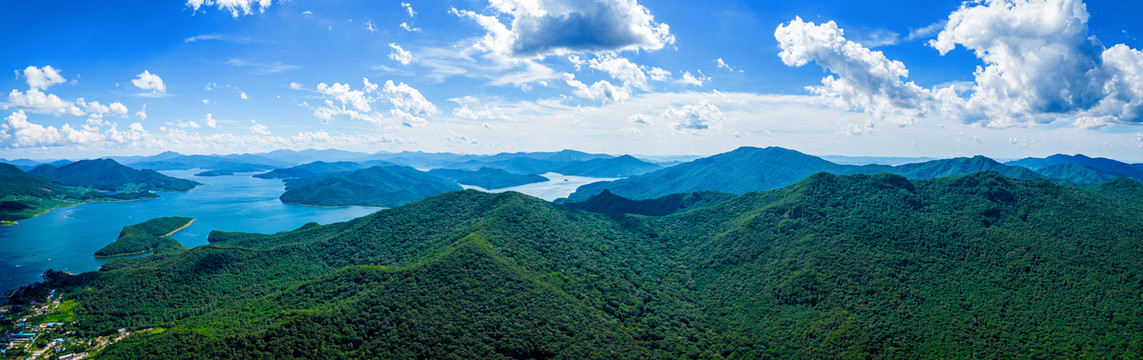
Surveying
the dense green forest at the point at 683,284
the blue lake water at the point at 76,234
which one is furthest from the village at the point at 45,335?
the blue lake water at the point at 76,234

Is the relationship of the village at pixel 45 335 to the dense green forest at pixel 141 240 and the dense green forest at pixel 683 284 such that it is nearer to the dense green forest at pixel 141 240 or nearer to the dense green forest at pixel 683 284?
the dense green forest at pixel 683 284

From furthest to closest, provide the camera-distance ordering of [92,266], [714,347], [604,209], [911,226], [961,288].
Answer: [604,209]
[92,266]
[911,226]
[961,288]
[714,347]

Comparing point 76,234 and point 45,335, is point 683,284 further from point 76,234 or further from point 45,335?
point 76,234

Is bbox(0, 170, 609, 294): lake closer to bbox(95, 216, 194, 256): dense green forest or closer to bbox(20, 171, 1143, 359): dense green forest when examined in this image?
bbox(95, 216, 194, 256): dense green forest

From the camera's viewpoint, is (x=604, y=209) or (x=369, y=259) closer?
(x=369, y=259)

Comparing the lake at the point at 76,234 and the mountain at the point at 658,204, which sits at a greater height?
the mountain at the point at 658,204

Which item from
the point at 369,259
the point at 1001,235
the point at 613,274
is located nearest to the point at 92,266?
the point at 369,259

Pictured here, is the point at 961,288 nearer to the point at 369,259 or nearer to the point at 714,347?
the point at 714,347

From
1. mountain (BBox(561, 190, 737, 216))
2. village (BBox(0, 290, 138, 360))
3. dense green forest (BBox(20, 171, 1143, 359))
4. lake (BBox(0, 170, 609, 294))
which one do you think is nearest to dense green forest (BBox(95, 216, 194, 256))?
lake (BBox(0, 170, 609, 294))
